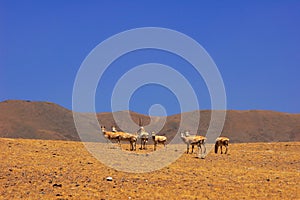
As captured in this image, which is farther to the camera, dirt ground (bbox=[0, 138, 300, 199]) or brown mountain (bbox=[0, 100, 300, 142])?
brown mountain (bbox=[0, 100, 300, 142])

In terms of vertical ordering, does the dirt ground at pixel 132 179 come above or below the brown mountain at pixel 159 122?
below

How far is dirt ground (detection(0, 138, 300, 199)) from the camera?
1733cm

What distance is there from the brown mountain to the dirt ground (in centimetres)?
5954

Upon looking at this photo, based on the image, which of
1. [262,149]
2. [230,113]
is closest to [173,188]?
[262,149]

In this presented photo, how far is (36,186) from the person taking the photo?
58.4ft

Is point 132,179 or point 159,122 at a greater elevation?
point 159,122

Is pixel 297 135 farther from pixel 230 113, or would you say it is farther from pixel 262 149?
pixel 262 149

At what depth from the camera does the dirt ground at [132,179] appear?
17328 millimetres

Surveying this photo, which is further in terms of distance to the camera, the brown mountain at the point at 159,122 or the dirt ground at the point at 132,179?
the brown mountain at the point at 159,122

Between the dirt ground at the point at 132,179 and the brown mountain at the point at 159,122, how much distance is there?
5954cm

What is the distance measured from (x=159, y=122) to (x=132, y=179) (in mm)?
65341

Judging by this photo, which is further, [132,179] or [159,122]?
[159,122]

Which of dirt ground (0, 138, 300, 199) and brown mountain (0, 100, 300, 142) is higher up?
brown mountain (0, 100, 300, 142)

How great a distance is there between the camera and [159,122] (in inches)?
3346
